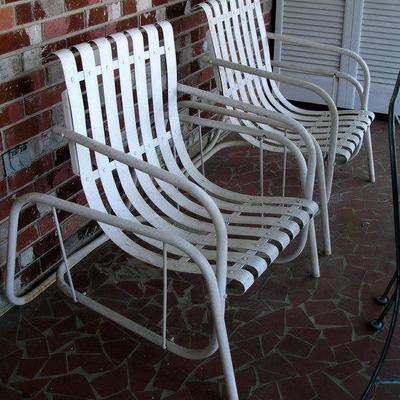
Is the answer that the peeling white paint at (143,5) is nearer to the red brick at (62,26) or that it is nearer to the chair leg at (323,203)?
the red brick at (62,26)

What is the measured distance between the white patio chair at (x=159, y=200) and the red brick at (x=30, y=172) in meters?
0.24

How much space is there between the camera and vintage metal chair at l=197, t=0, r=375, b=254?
2.72m

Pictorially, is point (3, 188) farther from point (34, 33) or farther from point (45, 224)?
point (34, 33)

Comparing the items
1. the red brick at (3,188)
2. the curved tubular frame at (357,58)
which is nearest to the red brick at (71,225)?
the red brick at (3,188)

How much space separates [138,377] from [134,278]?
57 cm

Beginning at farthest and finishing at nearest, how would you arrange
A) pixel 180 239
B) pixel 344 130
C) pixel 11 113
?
pixel 344 130, pixel 11 113, pixel 180 239

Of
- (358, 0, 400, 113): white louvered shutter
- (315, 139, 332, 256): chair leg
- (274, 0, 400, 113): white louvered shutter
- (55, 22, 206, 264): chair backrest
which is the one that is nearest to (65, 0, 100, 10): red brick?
(55, 22, 206, 264): chair backrest

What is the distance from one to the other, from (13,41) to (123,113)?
1.44 feet

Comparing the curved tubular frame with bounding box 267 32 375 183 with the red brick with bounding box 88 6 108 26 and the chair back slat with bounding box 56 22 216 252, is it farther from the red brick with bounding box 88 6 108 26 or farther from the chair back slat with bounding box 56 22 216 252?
the red brick with bounding box 88 6 108 26

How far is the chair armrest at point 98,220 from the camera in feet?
5.57

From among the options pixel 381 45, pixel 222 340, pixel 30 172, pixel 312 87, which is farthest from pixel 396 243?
pixel 381 45

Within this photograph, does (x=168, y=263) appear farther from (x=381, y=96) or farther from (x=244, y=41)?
(x=381, y=96)

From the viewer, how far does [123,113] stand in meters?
2.28

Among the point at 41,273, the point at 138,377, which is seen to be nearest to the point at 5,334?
the point at 41,273
